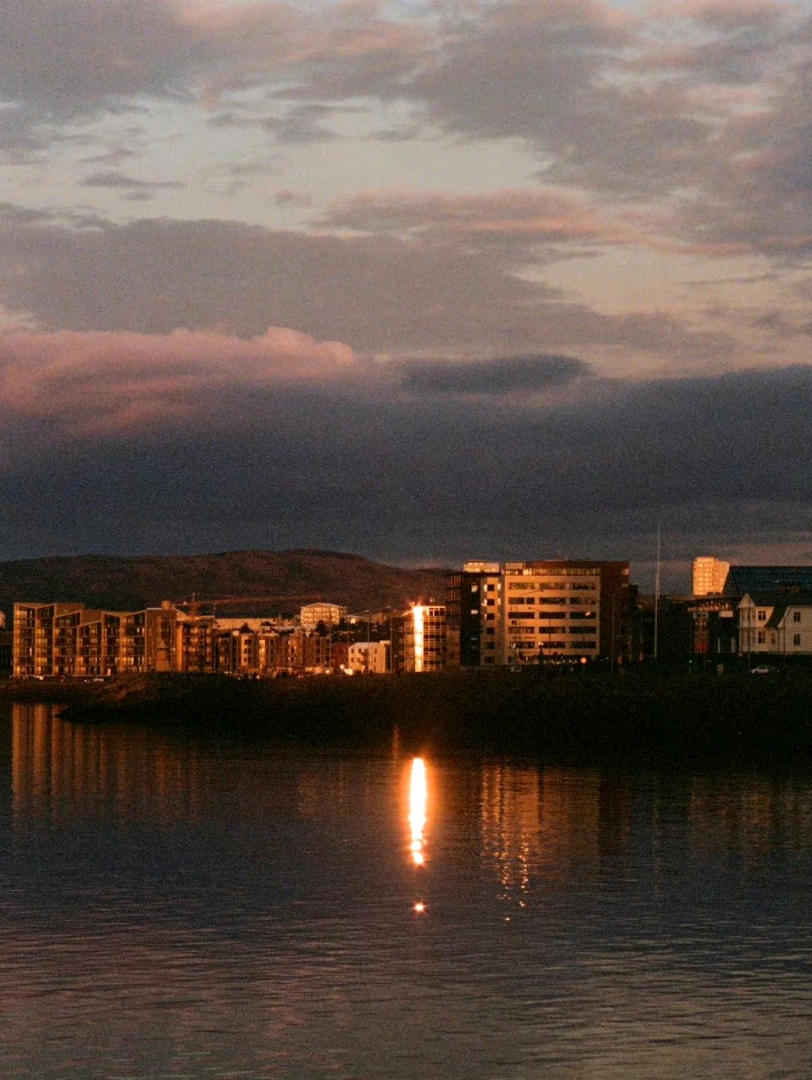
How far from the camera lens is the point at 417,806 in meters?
59.8

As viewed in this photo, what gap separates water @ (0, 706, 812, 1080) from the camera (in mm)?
24672

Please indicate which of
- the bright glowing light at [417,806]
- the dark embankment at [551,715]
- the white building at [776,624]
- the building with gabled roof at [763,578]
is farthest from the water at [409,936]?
the building with gabled roof at [763,578]

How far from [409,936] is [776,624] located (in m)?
122

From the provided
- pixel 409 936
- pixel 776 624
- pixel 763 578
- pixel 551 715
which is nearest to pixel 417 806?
pixel 409 936

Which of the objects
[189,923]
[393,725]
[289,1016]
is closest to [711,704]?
[393,725]

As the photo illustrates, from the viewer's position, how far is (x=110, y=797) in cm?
6406

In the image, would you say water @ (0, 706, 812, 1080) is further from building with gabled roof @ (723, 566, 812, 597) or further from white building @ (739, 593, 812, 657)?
building with gabled roof @ (723, 566, 812, 597)

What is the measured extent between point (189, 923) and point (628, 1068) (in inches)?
539

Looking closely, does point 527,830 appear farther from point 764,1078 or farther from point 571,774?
point 764,1078

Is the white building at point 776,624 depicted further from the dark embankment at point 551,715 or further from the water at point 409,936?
the water at point 409,936

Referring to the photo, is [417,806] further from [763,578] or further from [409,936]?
[763,578]

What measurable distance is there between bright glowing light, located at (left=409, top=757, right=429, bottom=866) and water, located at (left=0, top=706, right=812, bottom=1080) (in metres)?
0.30

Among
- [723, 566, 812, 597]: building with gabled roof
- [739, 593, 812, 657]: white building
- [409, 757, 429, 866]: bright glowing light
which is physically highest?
[723, 566, 812, 597]: building with gabled roof

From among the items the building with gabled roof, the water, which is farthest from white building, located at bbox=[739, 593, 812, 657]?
the water
